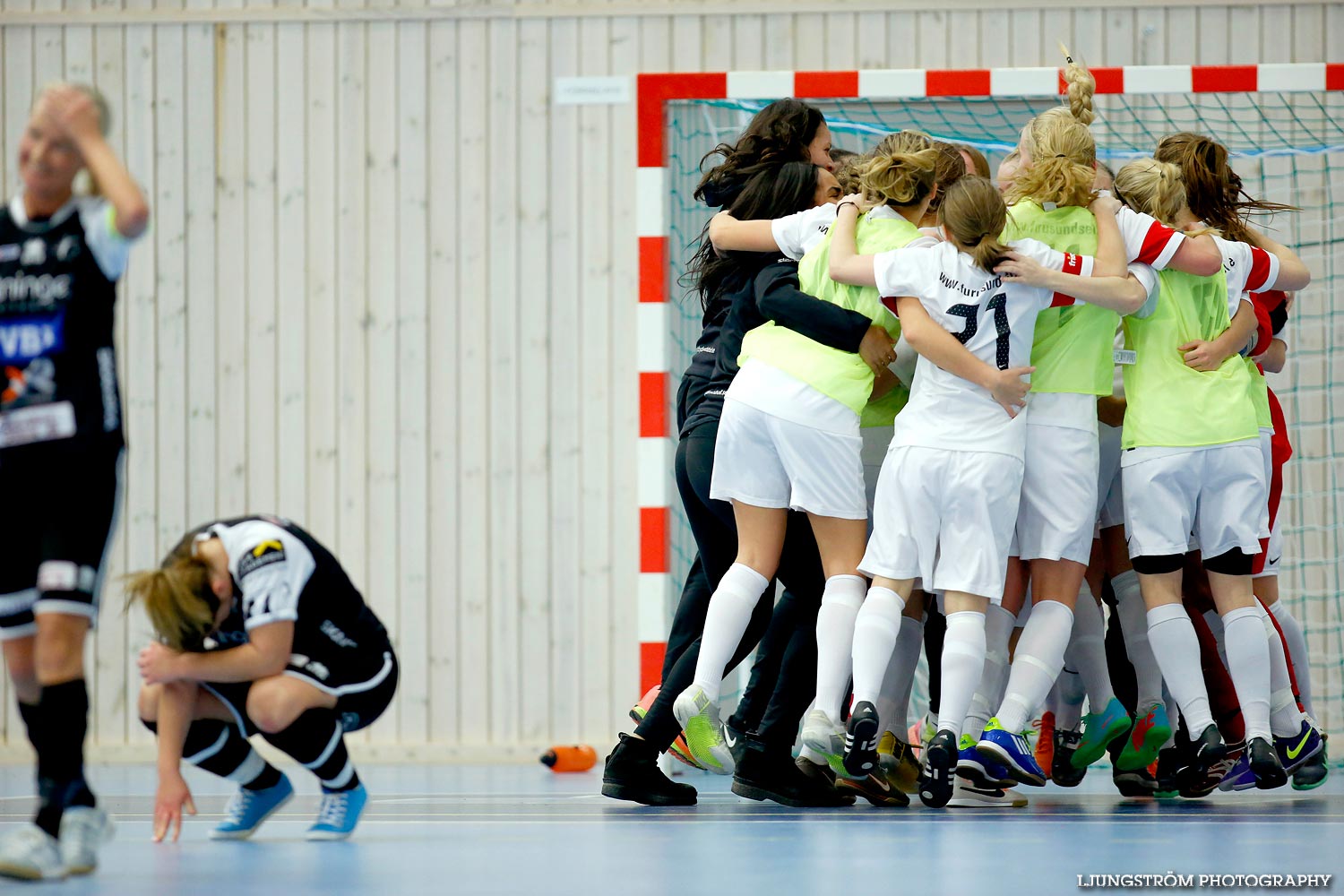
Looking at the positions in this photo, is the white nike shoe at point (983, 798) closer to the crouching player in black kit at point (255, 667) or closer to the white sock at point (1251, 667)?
the white sock at point (1251, 667)

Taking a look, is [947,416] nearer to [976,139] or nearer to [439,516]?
[976,139]

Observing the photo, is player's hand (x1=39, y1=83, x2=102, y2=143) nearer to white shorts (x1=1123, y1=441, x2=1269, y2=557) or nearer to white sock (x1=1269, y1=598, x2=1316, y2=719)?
white shorts (x1=1123, y1=441, x2=1269, y2=557)

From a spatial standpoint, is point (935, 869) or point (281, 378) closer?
point (935, 869)

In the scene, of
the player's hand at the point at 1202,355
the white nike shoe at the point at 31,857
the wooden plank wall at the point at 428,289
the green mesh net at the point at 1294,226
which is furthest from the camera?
the wooden plank wall at the point at 428,289

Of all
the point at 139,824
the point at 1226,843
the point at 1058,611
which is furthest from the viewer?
the point at 1058,611

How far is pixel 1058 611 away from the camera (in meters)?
3.85

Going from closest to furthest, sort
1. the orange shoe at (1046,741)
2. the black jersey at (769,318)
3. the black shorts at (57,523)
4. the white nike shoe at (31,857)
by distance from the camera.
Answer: the white nike shoe at (31,857) < the black shorts at (57,523) < the black jersey at (769,318) < the orange shoe at (1046,741)

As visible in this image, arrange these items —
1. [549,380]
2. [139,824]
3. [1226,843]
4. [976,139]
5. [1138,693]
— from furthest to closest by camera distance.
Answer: [549,380] < [976,139] < [1138,693] < [139,824] < [1226,843]

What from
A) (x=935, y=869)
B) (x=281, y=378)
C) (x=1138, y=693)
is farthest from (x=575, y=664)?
(x=935, y=869)

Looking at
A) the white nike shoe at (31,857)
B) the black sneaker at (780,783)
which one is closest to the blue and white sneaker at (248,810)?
the white nike shoe at (31,857)

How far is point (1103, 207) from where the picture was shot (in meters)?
3.90

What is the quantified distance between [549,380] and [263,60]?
1968 millimetres

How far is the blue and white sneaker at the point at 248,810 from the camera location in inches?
131

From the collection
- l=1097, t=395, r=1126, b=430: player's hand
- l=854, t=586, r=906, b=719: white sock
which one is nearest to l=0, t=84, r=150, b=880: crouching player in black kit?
l=854, t=586, r=906, b=719: white sock
